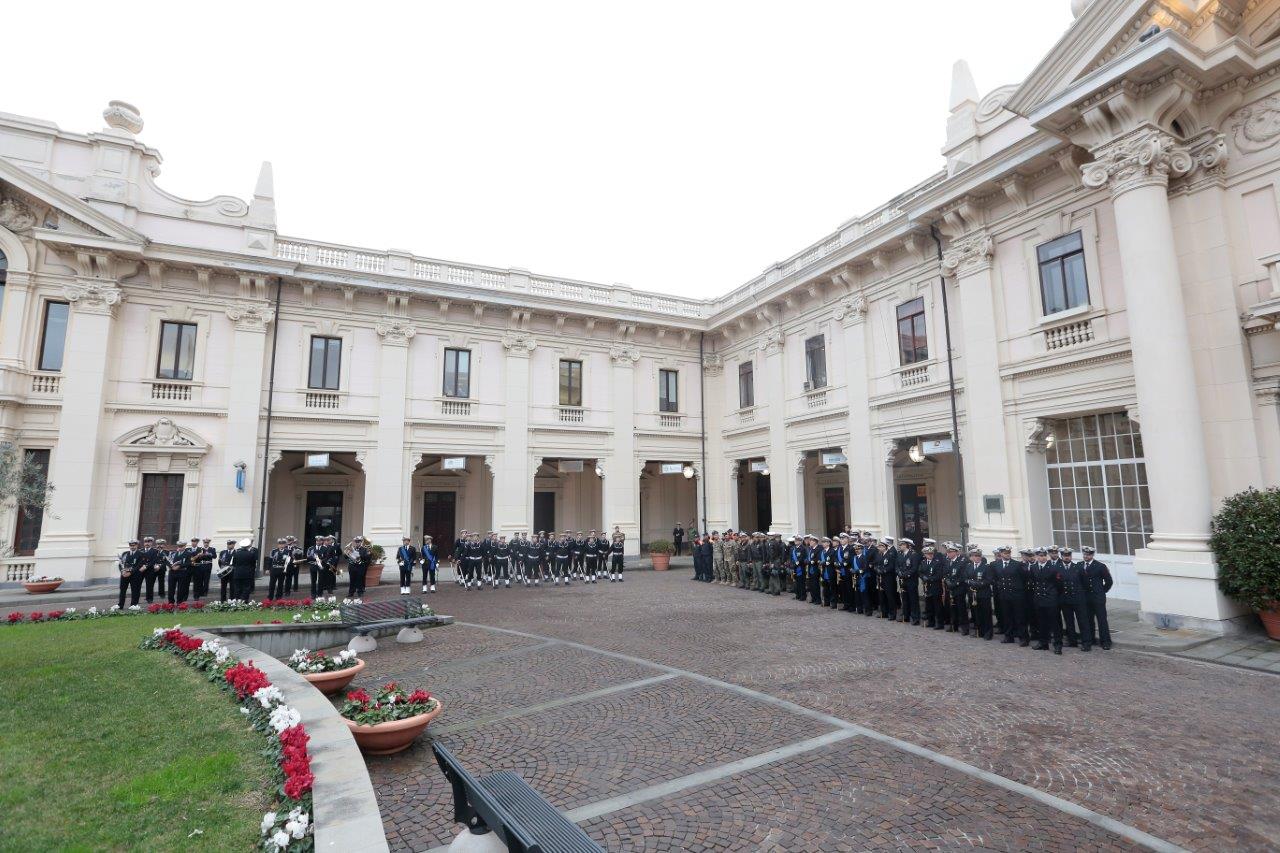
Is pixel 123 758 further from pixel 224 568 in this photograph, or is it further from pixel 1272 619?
pixel 1272 619

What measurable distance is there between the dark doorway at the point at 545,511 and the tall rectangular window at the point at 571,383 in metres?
5.10

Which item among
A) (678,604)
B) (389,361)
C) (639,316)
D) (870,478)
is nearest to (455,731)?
(678,604)

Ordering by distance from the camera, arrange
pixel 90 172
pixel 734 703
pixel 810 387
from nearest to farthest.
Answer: pixel 734 703, pixel 90 172, pixel 810 387

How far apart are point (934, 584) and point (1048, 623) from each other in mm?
2089

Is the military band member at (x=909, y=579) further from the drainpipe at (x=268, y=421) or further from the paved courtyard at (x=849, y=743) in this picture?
the drainpipe at (x=268, y=421)

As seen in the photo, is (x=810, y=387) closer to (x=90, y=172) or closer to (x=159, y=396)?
(x=159, y=396)

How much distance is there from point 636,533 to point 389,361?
11.9 m

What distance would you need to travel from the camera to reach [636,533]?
2580cm

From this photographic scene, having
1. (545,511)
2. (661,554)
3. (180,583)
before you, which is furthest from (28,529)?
(661,554)

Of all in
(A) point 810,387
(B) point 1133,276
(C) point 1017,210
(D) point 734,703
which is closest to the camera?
(D) point 734,703

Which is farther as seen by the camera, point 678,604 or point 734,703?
point 678,604

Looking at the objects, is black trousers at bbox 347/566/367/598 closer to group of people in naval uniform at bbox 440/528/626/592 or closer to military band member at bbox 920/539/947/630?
group of people in naval uniform at bbox 440/528/626/592

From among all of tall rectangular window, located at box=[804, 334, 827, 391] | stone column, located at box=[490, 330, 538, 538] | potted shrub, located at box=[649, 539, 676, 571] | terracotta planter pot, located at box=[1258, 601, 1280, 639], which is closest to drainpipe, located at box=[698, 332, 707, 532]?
potted shrub, located at box=[649, 539, 676, 571]

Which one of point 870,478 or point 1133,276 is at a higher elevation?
point 1133,276
